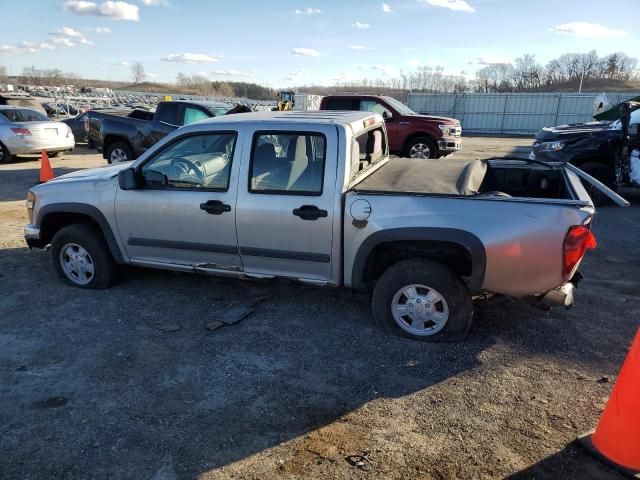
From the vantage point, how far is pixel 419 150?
12.5m

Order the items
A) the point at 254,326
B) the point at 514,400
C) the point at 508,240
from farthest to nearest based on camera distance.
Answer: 1. the point at 254,326
2. the point at 508,240
3. the point at 514,400

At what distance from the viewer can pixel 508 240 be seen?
3273 millimetres

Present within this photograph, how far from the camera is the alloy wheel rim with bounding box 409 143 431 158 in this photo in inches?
490

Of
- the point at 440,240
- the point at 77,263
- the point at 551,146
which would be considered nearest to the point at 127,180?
the point at 77,263

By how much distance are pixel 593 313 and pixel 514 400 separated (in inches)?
68.6

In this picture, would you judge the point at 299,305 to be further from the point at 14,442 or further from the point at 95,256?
the point at 14,442

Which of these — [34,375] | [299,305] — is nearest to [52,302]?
[34,375]

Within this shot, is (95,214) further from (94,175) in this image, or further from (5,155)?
(5,155)

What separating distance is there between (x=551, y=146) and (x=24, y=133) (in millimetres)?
12669

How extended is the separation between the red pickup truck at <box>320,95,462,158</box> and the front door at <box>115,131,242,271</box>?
844 cm

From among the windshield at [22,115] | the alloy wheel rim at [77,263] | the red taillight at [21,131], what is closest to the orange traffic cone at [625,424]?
the alloy wheel rim at [77,263]

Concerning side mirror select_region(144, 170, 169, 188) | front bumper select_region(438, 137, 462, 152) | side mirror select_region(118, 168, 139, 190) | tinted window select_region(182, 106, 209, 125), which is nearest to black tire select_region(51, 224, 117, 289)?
side mirror select_region(118, 168, 139, 190)

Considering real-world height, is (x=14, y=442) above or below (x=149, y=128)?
below

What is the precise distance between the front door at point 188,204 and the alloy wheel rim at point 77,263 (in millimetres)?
607
